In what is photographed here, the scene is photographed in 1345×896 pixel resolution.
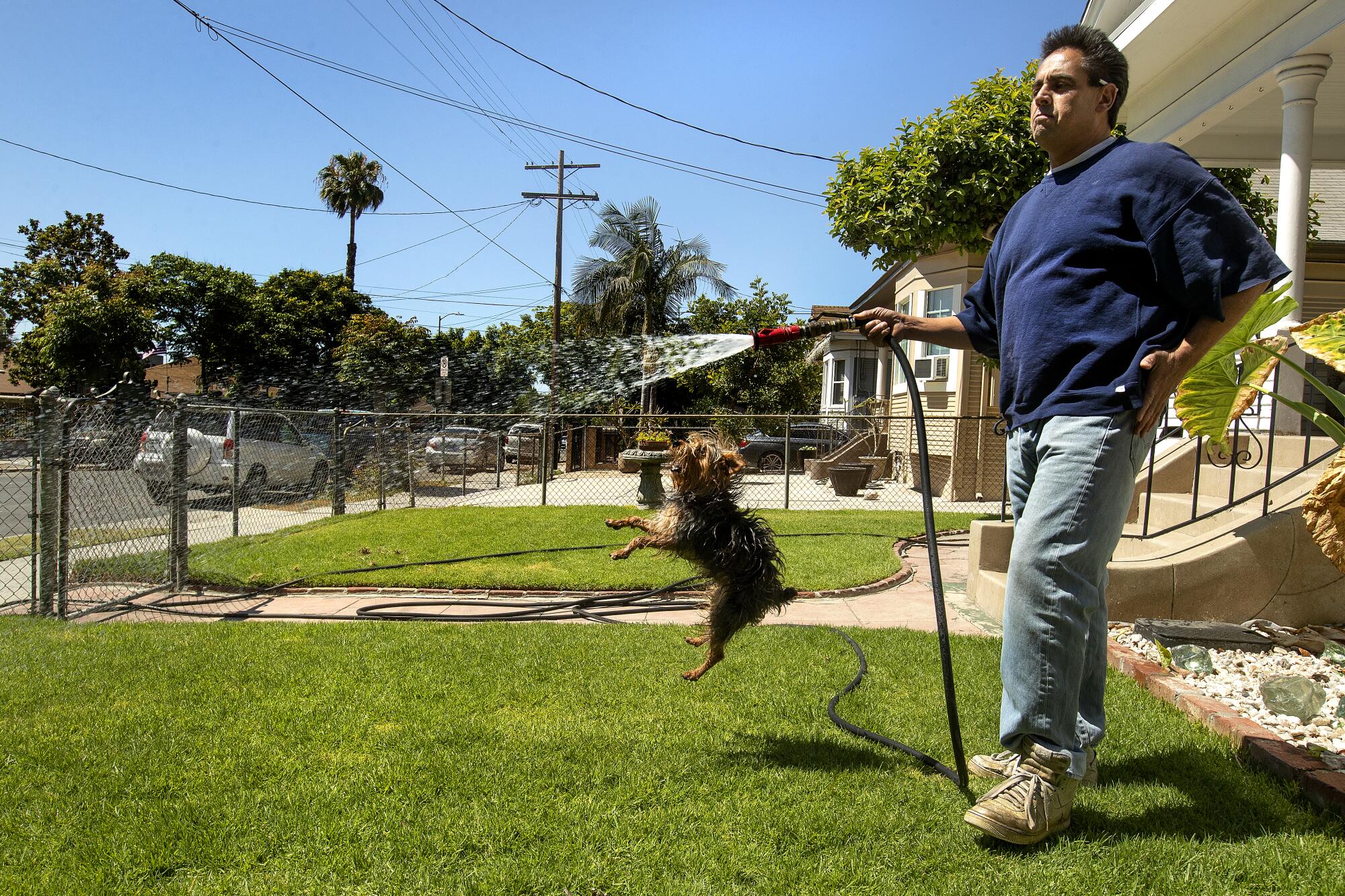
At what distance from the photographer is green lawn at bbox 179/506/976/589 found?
6.81 m

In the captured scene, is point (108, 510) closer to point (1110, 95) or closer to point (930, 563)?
point (930, 563)

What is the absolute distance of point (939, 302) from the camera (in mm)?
18203

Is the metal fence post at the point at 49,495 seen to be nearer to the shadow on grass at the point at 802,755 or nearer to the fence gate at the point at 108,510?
the fence gate at the point at 108,510

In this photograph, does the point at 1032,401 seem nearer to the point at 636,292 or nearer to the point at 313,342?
the point at 636,292

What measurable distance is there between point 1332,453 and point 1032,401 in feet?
11.8

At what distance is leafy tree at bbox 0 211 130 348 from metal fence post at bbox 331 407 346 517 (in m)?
24.3

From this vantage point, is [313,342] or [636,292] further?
[313,342]

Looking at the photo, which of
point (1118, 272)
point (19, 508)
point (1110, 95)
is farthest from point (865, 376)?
point (1118, 272)

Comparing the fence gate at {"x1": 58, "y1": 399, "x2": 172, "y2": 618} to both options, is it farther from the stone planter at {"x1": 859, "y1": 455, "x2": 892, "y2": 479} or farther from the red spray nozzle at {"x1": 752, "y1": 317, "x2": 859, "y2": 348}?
the stone planter at {"x1": 859, "y1": 455, "x2": 892, "y2": 479}

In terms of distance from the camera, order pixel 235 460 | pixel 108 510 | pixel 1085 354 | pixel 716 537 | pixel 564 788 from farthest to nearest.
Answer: pixel 235 460, pixel 108 510, pixel 716 537, pixel 564 788, pixel 1085 354

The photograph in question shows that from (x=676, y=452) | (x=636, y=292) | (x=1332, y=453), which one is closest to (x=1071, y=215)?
(x=676, y=452)

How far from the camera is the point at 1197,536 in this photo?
5.29 m

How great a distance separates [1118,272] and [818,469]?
14758 millimetres

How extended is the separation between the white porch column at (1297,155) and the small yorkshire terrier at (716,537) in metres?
6.79
